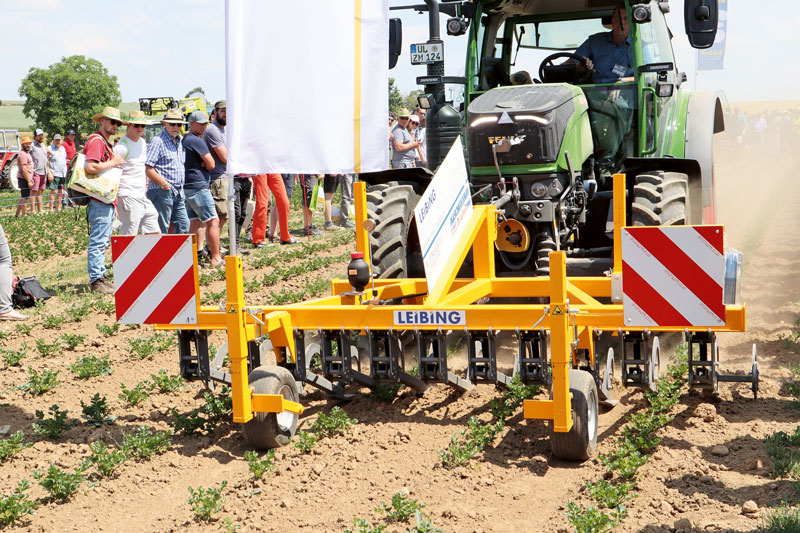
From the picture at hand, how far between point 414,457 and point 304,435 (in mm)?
605

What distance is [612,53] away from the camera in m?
6.62

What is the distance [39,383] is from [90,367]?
0.40m

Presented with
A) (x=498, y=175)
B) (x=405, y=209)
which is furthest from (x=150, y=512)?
(x=498, y=175)

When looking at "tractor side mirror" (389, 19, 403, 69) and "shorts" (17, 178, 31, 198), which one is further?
"shorts" (17, 178, 31, 198)

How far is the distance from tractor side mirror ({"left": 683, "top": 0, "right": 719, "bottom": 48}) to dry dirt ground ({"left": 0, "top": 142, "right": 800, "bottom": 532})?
224 centimetres

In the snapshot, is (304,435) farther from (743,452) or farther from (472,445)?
(743,452)

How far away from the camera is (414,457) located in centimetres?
454

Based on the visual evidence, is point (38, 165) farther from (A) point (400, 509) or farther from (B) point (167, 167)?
(A) point (400, 509)

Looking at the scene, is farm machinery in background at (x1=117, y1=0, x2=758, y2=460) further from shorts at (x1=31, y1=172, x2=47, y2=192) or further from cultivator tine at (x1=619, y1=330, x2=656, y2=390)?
shorts at (x1=31, y1=172, x2=47, y2=192)

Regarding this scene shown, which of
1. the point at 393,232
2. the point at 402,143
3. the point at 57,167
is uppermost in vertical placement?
the point at 402,143

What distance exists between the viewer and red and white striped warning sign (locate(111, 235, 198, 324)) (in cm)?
484

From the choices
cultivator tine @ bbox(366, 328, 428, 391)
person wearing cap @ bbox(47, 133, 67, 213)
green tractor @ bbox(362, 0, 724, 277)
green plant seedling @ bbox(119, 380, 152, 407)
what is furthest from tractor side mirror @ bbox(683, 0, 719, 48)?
person wearing cap @ bbox(47, 133, 67, 213)

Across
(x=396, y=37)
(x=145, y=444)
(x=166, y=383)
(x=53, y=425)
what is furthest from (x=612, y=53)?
(x=53, y=425)

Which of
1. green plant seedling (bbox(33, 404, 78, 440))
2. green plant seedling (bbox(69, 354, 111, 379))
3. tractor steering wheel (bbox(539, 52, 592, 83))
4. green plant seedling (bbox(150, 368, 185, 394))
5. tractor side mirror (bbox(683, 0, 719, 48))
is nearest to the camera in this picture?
green plant seedling (bbox(33, 404, 78, 440))
